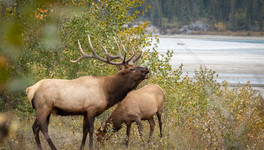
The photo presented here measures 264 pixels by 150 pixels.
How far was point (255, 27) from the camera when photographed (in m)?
129

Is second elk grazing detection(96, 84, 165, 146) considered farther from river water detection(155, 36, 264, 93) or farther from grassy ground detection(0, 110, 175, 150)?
river water detection(155, 36, 264, 93)

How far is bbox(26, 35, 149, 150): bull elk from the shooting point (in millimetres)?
6078

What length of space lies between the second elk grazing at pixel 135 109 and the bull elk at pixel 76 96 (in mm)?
669

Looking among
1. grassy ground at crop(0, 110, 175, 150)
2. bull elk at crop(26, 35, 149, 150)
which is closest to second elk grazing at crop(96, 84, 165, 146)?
grassy ground at crop(0, 110, 175, 150)

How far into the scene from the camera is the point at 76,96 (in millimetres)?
6305

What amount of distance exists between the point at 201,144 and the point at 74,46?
5354mm

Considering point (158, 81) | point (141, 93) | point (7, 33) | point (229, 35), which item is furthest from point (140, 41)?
point (229, 35)

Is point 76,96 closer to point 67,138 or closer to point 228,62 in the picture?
point 67,138

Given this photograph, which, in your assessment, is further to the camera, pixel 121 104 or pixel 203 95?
pixel 203 95

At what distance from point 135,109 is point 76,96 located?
173cm

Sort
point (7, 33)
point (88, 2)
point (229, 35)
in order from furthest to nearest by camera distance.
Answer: point (229, 35) → point (88, 2) → point (7, 33)

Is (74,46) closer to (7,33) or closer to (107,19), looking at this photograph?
(107,19)

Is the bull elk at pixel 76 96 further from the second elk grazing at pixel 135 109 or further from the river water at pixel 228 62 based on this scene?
the river water at pixel 228 62

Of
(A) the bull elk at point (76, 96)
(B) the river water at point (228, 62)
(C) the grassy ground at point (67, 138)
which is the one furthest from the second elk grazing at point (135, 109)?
(B) the river water at point (228, 62)
